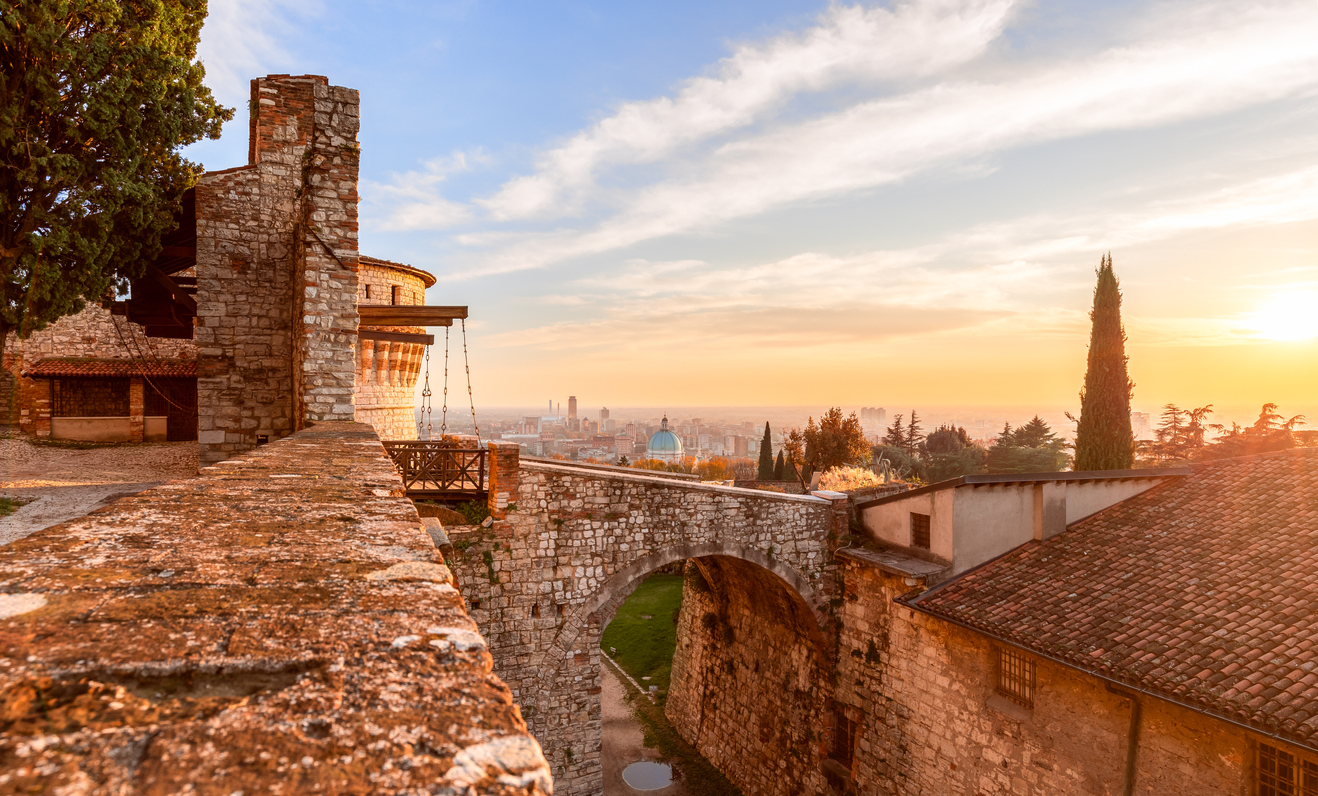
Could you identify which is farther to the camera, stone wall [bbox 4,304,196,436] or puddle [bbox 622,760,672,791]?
stone wall [bbox 4,304,196,436]

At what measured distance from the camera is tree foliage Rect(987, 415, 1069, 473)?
35.0 metres

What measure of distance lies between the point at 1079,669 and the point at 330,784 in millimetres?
9652

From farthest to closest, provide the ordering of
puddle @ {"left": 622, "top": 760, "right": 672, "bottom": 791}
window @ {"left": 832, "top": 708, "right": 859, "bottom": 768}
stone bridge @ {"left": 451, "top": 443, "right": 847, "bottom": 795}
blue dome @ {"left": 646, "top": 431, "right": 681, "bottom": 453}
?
1. blue dome @ {"left": 646, "top": 431, "right": 681, "bottom": 453}
2. puddle @ {"left": 622, "top": 760, "right": 672, "bottom": 791}
3. window @ {"left": 832, "top": 708, "right": 859, "bottom": 768}
4. stone bridge @ {"left": 451, "top": 443, "right": 847, "bottom": 795}

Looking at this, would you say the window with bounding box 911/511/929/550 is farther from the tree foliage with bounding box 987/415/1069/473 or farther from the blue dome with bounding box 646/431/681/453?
the blue dome with bounding box 646/431/681/453

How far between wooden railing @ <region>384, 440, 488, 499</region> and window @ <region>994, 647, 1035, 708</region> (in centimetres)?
899

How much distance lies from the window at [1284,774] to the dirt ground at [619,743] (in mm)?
11145

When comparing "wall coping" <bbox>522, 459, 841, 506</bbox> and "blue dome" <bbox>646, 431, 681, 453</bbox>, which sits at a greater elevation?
"wall coping" <bbox>522, 459, 841, 506</bbox>

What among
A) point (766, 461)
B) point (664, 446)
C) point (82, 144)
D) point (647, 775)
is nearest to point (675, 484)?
point (647, 775)

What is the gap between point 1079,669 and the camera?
8.02 meters

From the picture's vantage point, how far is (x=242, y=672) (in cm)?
132

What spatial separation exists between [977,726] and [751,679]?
6265 mm

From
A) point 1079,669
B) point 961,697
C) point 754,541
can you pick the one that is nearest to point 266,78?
point 754,541

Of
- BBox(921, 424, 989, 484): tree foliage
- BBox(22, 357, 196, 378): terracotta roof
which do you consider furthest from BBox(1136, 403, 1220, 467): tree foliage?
BBox(22, 357, 196, 378): terracotta roof

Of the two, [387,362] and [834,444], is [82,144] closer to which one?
[387,362]
